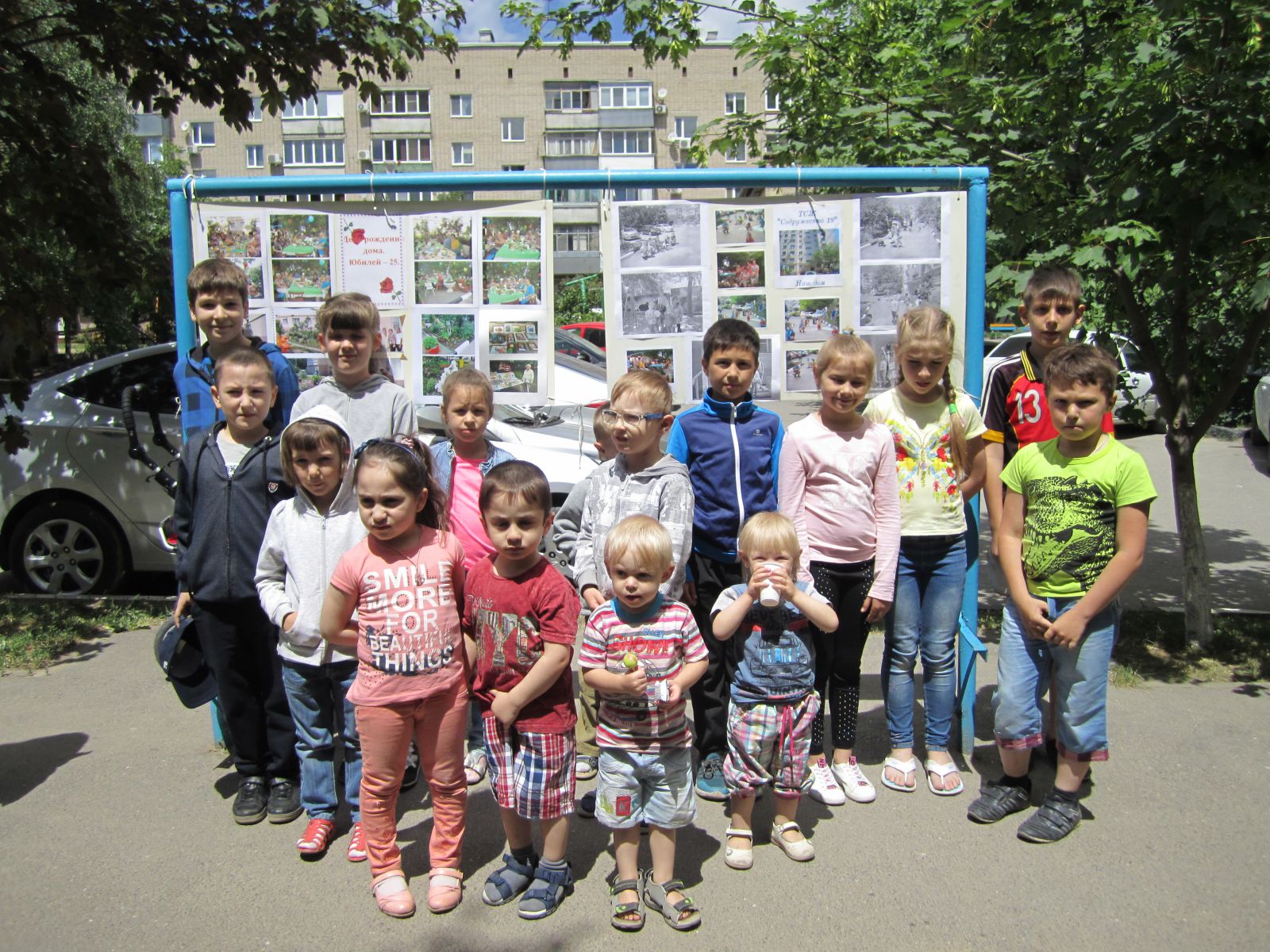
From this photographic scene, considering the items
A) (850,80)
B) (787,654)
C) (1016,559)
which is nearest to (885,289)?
(1016,559)

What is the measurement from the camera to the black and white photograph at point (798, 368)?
155 inches

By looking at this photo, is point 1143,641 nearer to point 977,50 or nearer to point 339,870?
point 977,50

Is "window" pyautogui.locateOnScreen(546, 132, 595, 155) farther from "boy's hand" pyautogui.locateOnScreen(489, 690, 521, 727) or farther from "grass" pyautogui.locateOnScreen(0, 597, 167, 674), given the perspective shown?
"boy's hand" pyautogui.locateOnScreen(489, 690, 521, 727)

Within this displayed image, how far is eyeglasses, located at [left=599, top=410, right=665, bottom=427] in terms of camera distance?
10.6 ft

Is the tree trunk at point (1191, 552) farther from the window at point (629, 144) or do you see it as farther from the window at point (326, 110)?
the window at point (326, 110)

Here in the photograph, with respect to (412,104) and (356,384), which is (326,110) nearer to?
(412,104)

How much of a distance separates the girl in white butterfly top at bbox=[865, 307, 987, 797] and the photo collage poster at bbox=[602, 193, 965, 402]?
303mm

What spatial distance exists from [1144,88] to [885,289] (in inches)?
66.6

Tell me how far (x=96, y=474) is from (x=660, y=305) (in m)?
4.33

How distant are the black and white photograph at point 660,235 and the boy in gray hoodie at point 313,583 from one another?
1.37 meters

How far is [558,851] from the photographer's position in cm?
299

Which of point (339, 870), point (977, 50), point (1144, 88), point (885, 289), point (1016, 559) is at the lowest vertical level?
point (339, 870)

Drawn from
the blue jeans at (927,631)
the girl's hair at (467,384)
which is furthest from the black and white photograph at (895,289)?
the girl's hair at (467,384)

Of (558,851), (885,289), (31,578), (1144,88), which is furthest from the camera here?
(31,578)
